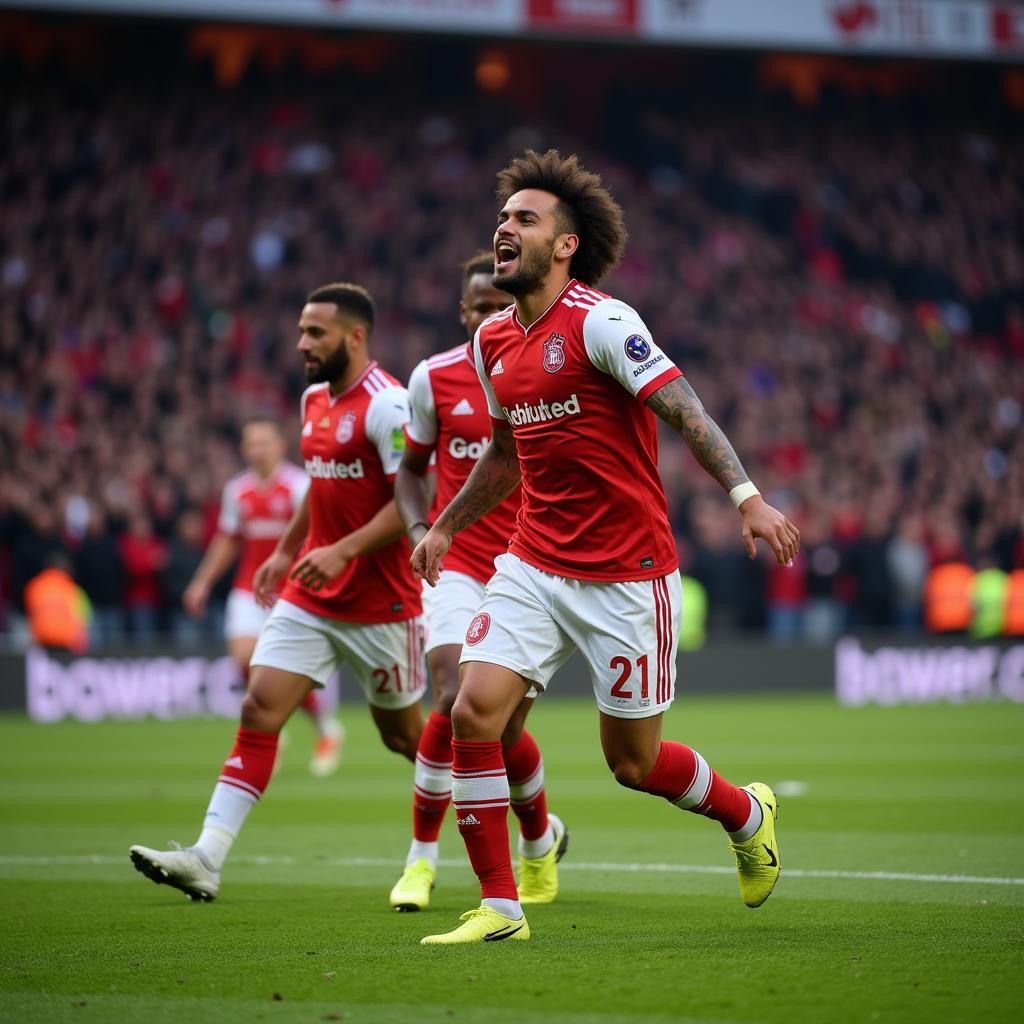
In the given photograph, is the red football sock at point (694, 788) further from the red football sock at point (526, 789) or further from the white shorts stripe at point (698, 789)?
the red football sock at point (526, 789)

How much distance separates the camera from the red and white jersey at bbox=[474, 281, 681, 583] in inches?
232

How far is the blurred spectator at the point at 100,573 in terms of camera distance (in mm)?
19547

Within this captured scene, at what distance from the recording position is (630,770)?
592cm

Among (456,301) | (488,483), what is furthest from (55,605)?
A: (488,483)

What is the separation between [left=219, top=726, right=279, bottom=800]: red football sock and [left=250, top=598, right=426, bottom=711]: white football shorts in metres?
0.31

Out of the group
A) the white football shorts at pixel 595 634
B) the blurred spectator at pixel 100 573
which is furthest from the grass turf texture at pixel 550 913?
the blurred spectator at pixel 100 573

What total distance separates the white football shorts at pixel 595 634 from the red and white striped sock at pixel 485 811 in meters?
0.31

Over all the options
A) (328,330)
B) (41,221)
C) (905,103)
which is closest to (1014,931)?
(328,330)

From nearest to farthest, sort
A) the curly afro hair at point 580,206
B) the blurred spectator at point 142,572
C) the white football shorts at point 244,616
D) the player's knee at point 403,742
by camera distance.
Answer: the curly afro hair at point 580,206 < the player's knee at point 403,742 < the white football shorts at point 244,616 < the blurred spectator at point 142,572

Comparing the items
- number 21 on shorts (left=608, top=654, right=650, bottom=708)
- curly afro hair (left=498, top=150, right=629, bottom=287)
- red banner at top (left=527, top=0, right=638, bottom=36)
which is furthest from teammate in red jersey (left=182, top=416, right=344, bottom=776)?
red banner at top (left=527, top=0, right=638, bottom=36)

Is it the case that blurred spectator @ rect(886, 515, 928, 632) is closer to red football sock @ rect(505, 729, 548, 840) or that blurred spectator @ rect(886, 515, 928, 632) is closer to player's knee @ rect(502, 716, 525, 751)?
red football sock @ rect(505, 729, 548, 840)

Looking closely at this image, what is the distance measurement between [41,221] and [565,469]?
2102 cm

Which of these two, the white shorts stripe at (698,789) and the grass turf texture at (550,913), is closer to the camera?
the grass turf texture at (550,913)

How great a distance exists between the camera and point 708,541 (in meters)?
22.6
